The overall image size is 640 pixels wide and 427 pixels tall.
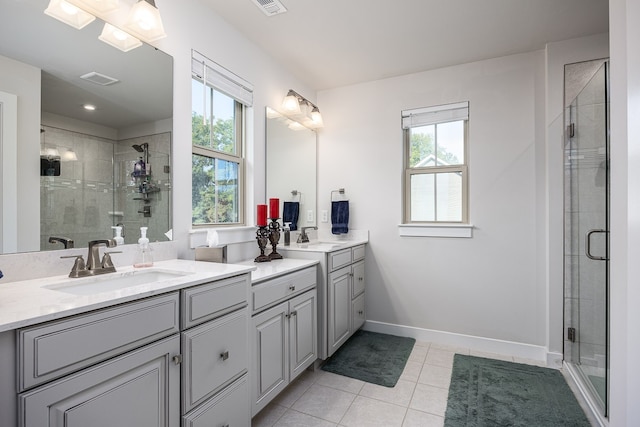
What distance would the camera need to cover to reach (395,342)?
289cm

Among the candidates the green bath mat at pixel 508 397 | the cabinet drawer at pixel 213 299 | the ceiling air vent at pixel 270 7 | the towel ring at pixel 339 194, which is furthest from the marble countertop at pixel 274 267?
the ceiling air vent at pixel 270 7

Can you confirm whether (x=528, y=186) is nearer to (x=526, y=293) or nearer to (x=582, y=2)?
(x=526, y=293)

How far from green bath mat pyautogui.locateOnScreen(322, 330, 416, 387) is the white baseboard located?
70 millimetres

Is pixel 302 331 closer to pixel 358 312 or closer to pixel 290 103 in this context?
pixel 358 312

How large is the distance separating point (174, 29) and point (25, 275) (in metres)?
1.44

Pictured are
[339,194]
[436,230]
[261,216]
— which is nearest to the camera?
[261,216]

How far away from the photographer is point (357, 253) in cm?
292

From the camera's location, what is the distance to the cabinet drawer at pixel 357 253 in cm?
282

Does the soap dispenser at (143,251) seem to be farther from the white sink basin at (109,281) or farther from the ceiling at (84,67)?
the ceiling at (84,67)

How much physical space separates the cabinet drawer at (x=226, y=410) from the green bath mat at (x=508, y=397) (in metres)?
1.11

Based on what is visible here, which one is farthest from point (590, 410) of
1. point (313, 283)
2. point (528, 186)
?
point (313, 283)

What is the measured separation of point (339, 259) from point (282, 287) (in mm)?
756

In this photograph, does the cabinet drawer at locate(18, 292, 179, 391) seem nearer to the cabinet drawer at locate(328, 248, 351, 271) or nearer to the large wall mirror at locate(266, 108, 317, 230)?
the cabinet drawer at locate(328, 248, 351, 271)

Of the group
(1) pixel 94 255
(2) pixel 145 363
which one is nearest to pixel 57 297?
(2) pixel 145 363
